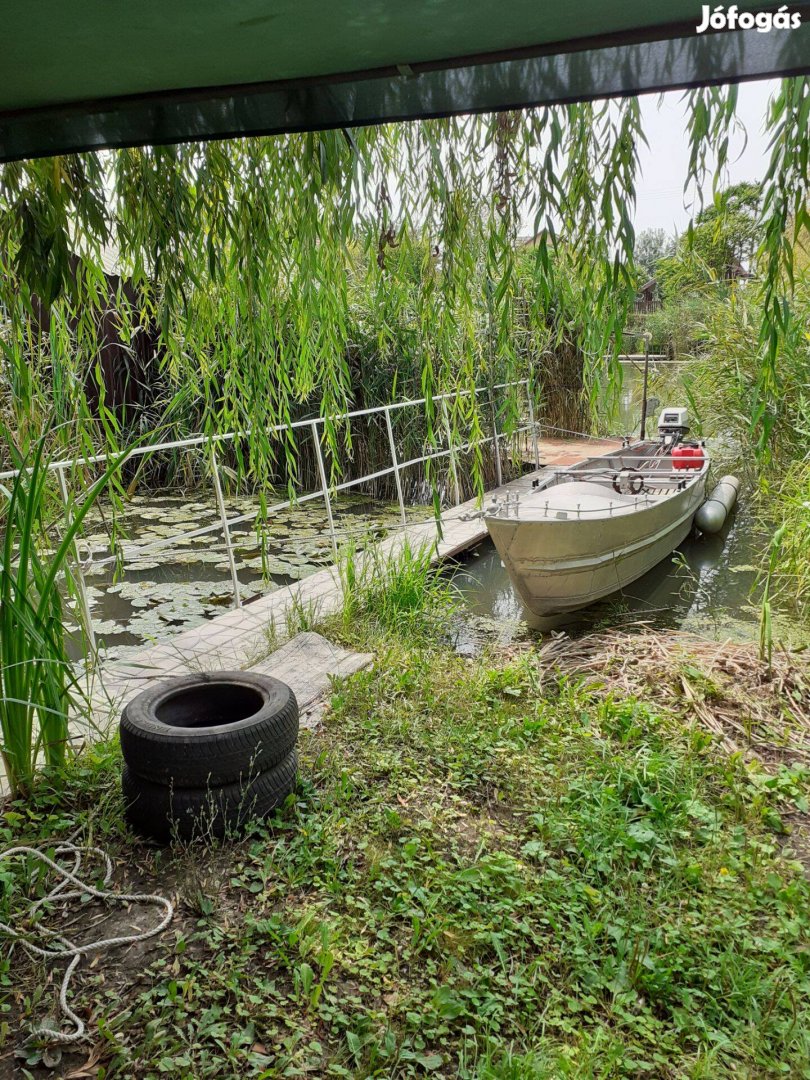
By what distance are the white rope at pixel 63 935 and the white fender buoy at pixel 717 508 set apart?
7.09 metres

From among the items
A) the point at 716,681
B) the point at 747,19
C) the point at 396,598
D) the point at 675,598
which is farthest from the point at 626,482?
the point at 747,19

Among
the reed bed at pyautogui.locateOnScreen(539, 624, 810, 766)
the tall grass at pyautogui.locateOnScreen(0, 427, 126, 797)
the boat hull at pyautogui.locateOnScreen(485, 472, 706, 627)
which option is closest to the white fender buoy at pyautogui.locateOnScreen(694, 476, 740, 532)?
the boat hull at pyautogui.locateOnScreen(485, 472, 706, 627)

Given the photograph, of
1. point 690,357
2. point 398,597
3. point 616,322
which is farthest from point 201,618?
point 690,357

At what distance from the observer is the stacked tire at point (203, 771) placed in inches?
98.6

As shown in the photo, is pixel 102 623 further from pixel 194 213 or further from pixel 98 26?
pixel 98 26

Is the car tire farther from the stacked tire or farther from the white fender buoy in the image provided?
the white fender buoy

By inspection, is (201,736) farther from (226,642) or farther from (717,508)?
(717,508)

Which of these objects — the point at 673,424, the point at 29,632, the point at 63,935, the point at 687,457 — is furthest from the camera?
the point at 673,424

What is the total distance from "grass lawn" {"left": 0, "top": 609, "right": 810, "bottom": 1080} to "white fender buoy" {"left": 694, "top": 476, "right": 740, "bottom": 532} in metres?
5.11

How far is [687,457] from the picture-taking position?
8.09 m

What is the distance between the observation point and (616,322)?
5.28 ft

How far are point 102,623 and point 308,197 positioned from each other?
14.0ft

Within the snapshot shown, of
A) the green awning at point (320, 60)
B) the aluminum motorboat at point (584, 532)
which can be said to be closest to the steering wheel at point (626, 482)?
the aluminum motorboat at point (584, 532)

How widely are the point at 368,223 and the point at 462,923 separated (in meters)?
1.92
